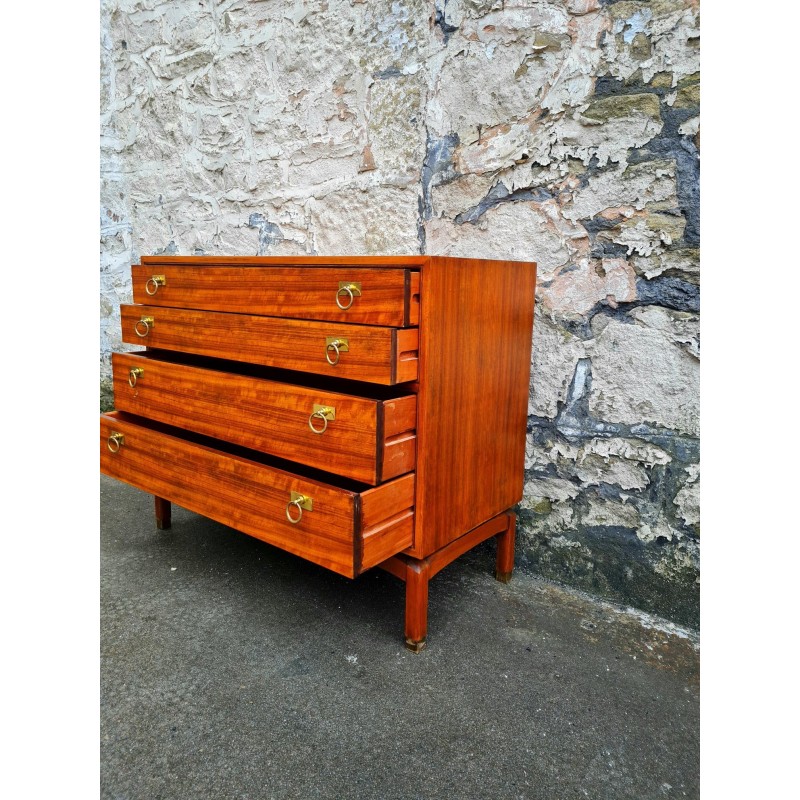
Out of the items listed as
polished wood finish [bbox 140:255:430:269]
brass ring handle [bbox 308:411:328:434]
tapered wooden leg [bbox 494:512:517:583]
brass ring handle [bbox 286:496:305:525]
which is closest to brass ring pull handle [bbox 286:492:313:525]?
brass ring handle [bbox 286:496:305:525]

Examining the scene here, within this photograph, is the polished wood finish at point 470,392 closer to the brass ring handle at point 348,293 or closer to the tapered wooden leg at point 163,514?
the brass ring handle at point 348,293

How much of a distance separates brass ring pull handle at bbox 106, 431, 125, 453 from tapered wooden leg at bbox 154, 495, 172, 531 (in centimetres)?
37

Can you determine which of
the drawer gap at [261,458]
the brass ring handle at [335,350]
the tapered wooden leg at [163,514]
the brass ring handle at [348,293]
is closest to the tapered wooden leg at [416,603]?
the drawer gap at [261,458]

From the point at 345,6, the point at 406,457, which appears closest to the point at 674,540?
the point at 406,457

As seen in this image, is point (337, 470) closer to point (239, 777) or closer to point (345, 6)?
point (239, 777)

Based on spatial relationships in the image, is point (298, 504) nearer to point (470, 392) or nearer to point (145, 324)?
point (470, 392)

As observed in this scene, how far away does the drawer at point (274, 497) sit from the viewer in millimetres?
1230

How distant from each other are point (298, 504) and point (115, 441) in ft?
2.50

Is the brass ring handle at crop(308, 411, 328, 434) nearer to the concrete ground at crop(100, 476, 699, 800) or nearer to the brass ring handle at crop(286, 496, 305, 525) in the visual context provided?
the brass ring handle at crop(286, 496, 305, 525)

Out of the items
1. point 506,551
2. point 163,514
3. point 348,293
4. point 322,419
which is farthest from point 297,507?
point 163,514

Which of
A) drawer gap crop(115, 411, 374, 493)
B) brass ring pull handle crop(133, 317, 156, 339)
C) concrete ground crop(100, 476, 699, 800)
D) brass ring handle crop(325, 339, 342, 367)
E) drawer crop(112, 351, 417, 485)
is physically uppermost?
brass ring pull handle crop(133, 317, 156, 339)

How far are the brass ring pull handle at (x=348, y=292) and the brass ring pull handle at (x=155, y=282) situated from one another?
0.66 meters

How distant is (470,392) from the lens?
143cm

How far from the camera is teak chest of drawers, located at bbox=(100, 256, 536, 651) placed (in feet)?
4.05
